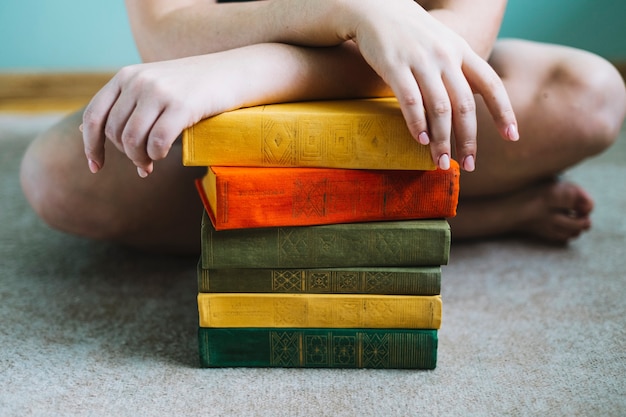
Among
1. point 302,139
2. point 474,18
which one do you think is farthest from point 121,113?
point 474,18

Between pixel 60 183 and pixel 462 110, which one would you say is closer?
pixel 462 110

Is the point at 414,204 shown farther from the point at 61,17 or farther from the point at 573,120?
the point at 61,17

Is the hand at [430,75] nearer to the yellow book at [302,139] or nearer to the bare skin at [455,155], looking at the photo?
the yellow book at [302,139]

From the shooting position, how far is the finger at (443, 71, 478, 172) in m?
0.67

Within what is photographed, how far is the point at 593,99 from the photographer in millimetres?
985

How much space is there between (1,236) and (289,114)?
681 mm

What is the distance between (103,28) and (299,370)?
1.74 m

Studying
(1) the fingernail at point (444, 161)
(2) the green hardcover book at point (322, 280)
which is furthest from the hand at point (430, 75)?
(2) the green hardcover book at point (322, 280)

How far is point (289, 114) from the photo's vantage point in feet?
2.23

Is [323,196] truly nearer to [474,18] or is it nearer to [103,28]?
[474,18]

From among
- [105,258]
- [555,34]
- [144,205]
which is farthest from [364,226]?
[555,34]

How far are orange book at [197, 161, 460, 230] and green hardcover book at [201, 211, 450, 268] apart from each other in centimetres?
A: 1

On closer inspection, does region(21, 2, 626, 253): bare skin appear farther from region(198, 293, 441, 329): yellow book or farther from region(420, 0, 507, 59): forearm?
region(198, 293, 441, 329): yellow book

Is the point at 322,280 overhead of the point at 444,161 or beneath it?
beneath
